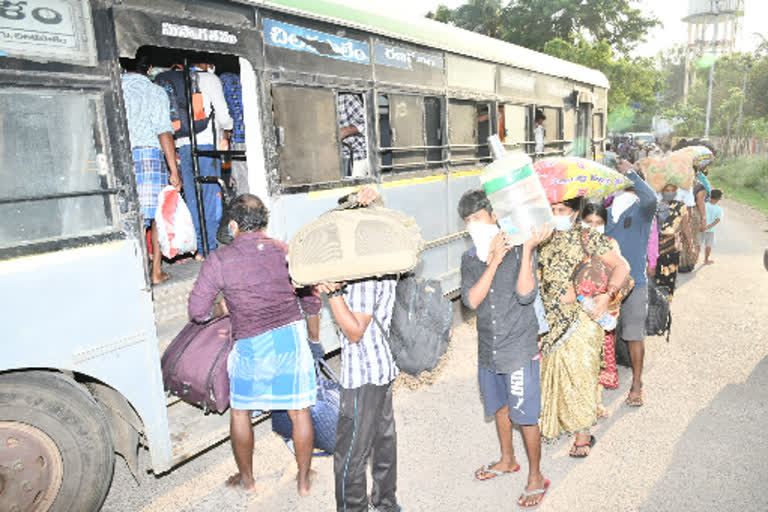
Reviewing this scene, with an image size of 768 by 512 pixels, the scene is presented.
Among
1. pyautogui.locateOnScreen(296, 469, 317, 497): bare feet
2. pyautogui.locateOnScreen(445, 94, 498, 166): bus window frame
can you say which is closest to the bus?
pyautogui.locateOnScreen(296, 469, 317, 497): bare feet

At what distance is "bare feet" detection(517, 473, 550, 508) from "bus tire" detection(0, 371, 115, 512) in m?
2.38

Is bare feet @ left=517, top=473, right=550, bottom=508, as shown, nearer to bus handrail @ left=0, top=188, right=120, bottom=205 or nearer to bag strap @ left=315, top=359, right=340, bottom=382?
bag strap @ left=315, top=359, right=340, bottom=382

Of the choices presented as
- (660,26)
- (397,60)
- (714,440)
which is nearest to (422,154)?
(397,60)

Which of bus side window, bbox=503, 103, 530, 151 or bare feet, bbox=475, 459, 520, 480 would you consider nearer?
bare feet, bbox=475, 459, 520, 480

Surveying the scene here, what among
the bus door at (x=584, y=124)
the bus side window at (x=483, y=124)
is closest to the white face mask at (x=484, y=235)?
the bus side window at (x=483, y=124)

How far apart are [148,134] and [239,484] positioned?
8.32 ft

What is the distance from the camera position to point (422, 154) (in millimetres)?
5859

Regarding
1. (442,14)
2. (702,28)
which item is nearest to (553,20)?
(442,14)

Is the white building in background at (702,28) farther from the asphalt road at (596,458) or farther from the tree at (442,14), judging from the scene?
the asphalt road at (596,458)

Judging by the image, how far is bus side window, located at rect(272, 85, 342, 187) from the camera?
13.6ft

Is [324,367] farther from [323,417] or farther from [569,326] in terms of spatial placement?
[569,326]

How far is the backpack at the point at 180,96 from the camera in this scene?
196 inches

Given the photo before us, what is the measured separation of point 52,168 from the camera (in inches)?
111

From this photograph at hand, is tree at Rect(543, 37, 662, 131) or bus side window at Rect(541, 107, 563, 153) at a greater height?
tree at Rect(543, 37, 662, 131)
